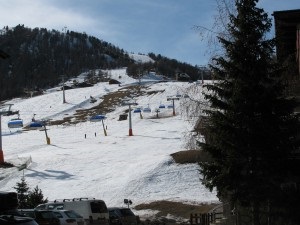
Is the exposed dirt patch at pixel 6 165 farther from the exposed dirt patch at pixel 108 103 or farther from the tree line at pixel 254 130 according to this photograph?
the exposed dirt patch at pixel 108 103

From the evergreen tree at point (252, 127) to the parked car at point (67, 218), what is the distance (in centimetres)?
658

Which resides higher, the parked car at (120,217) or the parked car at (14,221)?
the parked car at (14,221)

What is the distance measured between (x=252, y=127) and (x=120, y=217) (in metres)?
13.2

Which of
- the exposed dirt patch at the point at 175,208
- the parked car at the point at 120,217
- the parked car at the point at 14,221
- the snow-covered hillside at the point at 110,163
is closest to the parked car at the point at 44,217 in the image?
the parked car at the point at 120,217

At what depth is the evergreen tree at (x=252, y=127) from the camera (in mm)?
18750

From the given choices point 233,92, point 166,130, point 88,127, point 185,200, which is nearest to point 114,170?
point 185,200

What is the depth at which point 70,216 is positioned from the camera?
930 inches

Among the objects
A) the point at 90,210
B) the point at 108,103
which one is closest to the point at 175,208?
the point at 90,210

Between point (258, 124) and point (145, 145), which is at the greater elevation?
point (258, 124)

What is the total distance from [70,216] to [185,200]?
22920mm

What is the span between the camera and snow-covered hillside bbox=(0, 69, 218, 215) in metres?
49.6

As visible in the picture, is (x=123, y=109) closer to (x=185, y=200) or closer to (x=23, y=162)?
(x=23, y=162)

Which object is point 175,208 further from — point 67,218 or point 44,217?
point 44,217

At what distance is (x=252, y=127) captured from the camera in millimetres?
18875
